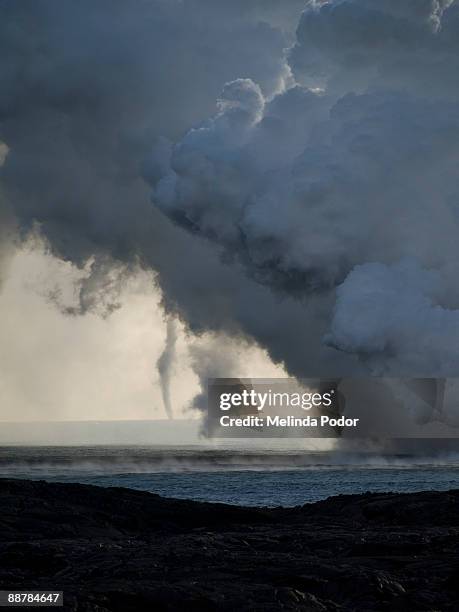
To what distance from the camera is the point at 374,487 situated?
93.9 meters

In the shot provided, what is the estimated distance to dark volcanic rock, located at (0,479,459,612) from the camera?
2517 centimetres

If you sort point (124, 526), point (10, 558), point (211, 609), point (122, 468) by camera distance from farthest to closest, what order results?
point (122, 468)
point (124, 526)
point (10, 558)
point (211, 609)

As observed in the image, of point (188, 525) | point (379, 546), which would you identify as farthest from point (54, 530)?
point (379, 546)

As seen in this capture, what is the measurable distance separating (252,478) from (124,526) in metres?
67.8

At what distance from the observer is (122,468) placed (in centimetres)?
14538

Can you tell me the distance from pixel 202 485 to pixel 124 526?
5317 cm

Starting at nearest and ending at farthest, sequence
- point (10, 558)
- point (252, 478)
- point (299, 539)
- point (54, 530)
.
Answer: point (10, 558) < point (299, 539) < point (54, 530) < point (252, 478)

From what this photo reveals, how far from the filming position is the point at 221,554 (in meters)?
31.6

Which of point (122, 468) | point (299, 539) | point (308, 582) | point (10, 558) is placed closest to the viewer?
point (308, 582)

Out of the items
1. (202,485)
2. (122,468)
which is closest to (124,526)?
(202,485)

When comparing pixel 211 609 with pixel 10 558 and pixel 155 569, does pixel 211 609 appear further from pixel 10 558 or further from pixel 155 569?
pixel 10 558

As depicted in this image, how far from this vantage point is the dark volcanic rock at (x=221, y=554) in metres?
25.2

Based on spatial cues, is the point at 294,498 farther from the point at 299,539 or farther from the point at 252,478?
the point at 299,539

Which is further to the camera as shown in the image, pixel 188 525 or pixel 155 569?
pixel 188 525
